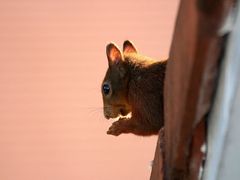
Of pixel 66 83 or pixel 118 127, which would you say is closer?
pixel 118 127

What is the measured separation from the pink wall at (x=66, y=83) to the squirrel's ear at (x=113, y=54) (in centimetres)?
66

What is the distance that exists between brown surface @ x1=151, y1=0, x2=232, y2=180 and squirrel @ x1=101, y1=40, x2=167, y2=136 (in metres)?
0.38

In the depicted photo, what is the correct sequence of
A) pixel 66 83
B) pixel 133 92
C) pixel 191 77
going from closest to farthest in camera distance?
1. pixel 191 77
2. pixel 133 92
3. pixel 66 83

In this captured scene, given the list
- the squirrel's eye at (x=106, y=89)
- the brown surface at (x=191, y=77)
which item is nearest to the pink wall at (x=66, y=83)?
the squirrel's eye at (x=106, y=89)

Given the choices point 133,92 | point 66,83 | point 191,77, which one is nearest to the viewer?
point 191,77

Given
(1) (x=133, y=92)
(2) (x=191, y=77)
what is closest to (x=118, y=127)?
(1) (x=133, y=92)

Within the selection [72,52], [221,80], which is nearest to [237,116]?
[221,80]

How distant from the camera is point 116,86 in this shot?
940mm

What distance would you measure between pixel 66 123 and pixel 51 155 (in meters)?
0.12

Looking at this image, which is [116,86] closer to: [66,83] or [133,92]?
[133,92]

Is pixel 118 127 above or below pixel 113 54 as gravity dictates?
below

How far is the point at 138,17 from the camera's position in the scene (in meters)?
1.66

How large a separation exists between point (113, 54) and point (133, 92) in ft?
0.41

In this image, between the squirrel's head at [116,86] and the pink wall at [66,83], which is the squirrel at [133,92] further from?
the pink wall at [66,83]
